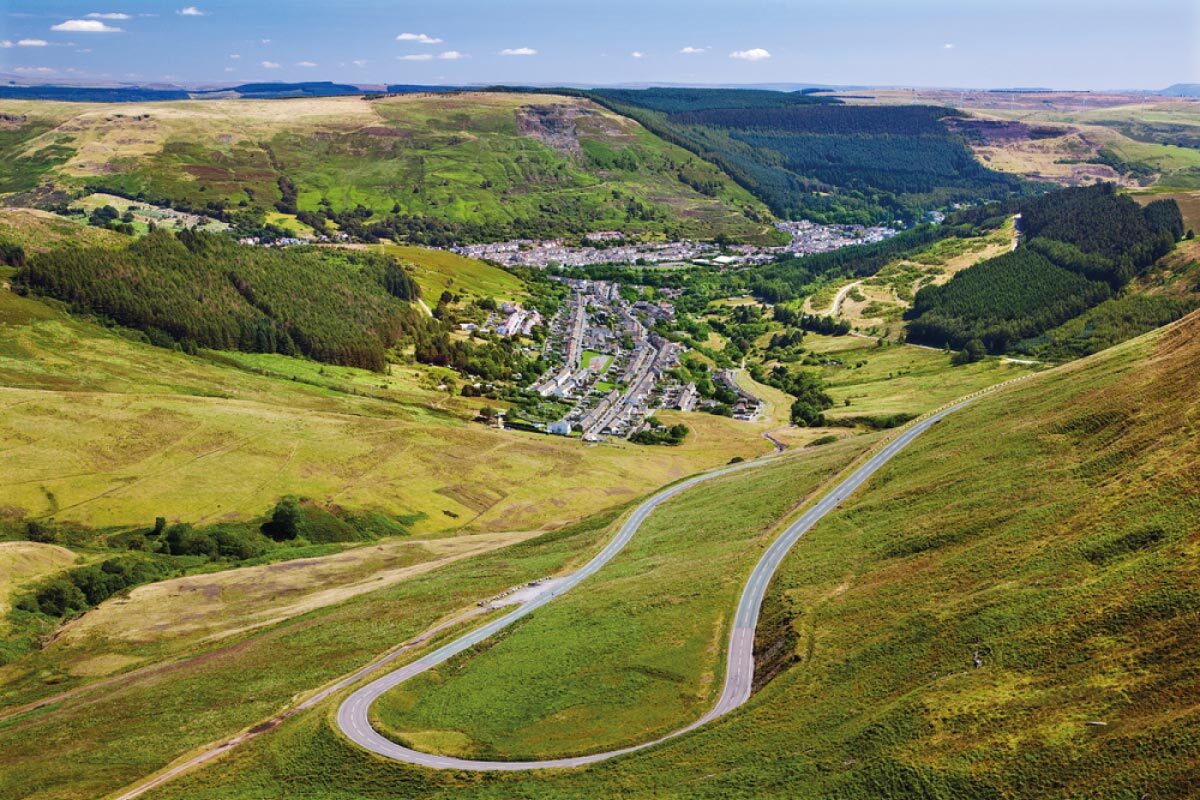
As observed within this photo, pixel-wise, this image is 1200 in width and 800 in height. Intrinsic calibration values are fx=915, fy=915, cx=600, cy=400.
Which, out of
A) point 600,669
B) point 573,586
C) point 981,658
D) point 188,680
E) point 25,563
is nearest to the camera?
point 981,658

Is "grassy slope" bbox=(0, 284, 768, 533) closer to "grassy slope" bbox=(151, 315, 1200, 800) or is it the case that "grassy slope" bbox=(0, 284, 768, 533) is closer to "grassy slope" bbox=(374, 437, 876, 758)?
"grassy slope" bbox=(374, 437, 876, 758)

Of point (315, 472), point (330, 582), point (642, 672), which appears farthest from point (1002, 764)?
point (315, 472)

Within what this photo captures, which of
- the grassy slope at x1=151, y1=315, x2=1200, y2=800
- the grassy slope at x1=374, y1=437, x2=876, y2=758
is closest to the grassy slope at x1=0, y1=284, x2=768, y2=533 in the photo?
the grassy slope at x1=374, y1=437, x2=876, y2=758

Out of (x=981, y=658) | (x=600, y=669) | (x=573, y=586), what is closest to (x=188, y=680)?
(x=600, y=669)

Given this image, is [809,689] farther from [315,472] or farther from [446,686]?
[315,472]

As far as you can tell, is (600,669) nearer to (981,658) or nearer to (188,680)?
(981,658)

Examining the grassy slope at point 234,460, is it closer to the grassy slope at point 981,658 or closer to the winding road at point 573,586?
the winding road at point 573,586

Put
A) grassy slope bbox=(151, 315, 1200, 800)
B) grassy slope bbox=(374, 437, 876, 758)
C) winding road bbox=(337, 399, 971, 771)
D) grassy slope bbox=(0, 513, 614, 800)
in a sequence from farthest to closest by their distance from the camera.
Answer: grassy slope bbox=(0, 513, 614, 800)
grassy slope bbox=(374, 437, 876, 758)
winding road bbox=(337, 399, 971, 771)
grassy slope bbox=(151, 315, 1200, 800)
